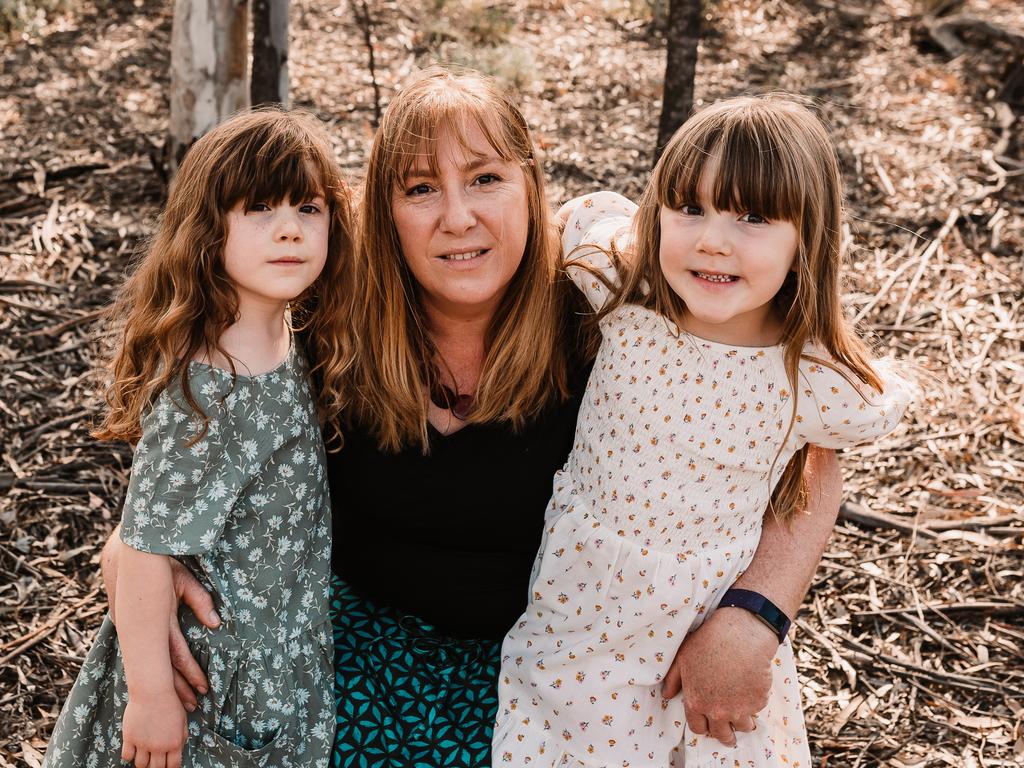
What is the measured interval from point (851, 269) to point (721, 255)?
10.1 feet

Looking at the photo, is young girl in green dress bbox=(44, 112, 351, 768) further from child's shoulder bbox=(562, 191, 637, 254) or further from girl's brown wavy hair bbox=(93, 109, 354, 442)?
child's shoulder bbox=(562, 191, 637, 254)

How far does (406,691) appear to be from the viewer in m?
2.48

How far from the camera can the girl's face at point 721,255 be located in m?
2.11

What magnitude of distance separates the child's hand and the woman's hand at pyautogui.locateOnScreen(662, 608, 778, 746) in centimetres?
108

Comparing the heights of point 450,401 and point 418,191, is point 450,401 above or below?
below

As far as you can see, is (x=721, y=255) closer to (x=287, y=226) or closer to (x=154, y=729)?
(x=287, y=226)

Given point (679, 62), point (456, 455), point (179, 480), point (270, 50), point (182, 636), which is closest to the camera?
point (179, 480)

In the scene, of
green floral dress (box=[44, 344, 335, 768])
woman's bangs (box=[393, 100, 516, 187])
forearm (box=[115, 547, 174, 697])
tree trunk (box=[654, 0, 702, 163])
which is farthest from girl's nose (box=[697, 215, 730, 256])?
tree trunk (box=[654, 0, 702, 163])

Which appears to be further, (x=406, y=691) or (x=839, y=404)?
(x=406, y=691)

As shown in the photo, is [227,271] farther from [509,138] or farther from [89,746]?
[89,746]

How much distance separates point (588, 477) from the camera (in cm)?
239

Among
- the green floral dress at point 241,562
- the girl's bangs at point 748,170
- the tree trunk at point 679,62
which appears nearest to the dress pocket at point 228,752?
the green floral dress at point 241,562

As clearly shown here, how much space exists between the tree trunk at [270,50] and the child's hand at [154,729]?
3.36 metres

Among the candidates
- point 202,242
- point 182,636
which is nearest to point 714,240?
point 202,242
